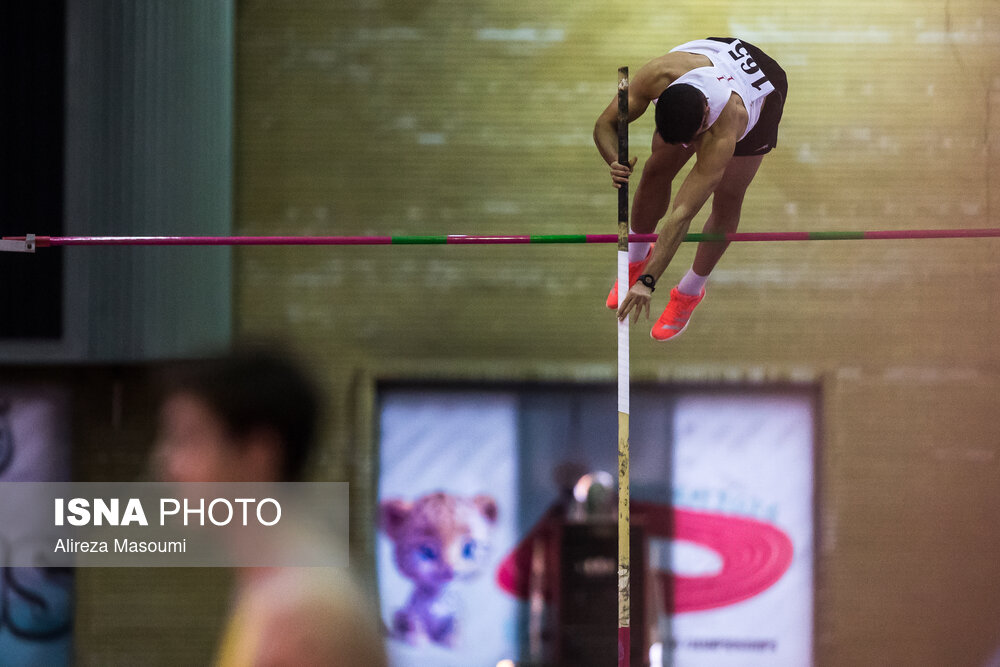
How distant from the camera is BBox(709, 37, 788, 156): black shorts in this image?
3934 mm

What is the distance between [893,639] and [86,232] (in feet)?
18.5

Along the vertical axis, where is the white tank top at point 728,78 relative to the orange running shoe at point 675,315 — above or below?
above

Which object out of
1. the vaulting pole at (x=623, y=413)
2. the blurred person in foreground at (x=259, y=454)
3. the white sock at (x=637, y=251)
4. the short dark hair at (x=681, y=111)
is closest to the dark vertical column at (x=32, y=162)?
the white sock at (x=637, y=251)

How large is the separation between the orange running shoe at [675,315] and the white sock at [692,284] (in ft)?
0.06

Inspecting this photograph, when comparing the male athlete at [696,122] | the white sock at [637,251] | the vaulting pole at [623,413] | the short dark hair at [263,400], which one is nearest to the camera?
the short dark hair at [263,400]

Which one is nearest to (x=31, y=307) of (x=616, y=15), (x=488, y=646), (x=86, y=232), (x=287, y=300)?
(x=86, y=232)

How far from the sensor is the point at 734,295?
6.73 meters

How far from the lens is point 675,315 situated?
15.6ft

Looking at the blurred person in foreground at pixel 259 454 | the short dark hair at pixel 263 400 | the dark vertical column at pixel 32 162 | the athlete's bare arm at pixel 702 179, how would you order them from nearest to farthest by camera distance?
the blurred person in foreground at pixel 259 454
the short dark hair at pixel 263 400
the athlete's bare arm at pixel 702 179
the dark vertical column at pixel 32 162

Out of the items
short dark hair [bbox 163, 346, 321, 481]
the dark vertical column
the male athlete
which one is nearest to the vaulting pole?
the male athlete

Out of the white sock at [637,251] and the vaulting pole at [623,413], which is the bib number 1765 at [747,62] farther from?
the white sock at [637,251]

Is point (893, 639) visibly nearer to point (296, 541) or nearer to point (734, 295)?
point (734, 295)

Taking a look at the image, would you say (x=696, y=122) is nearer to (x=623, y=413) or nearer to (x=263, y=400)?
(x=623, y=413)

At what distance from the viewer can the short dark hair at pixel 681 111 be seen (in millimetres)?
3477
